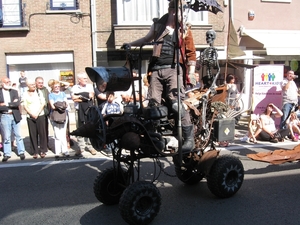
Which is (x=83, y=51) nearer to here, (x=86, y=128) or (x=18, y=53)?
(x=18, y=53)

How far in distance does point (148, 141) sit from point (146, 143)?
1.3 inches

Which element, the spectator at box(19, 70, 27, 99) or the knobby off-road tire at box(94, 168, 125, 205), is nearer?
the knobby off-road tire at box(94, 168, 125, 205)

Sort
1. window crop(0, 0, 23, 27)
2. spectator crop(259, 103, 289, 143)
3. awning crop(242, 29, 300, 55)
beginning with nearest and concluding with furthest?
spectator crop(259, 103, 289, 143), window crop(0, 0, 23, 27), awning crop(242, 29, 300, 55)

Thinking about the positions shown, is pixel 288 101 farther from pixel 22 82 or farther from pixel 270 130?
pixel 22 82

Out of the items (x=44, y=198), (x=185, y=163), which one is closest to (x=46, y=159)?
(x=44, y=198)

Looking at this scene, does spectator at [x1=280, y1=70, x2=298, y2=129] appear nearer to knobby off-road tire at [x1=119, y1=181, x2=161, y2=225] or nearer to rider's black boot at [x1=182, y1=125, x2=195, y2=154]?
rider's black boot at [x1=182, y1=125, x2=195, y2=154]

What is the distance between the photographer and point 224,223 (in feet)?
12.9

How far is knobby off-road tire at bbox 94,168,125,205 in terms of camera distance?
4.37 metres

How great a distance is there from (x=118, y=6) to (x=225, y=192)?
32.4 ft

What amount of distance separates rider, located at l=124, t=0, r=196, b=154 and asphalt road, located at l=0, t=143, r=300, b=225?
0.79 metres

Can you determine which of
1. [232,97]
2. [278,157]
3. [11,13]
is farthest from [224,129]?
[11,13]

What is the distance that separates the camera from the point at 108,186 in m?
4.44

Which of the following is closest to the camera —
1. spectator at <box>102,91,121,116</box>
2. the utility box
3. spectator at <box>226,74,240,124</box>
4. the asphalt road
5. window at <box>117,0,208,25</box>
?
the asphalt road

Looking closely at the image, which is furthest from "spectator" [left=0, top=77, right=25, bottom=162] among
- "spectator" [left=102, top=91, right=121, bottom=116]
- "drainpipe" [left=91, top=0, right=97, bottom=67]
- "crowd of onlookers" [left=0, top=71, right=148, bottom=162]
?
"drainpipe" [left=91, top=0, right=97, bottom=67]
